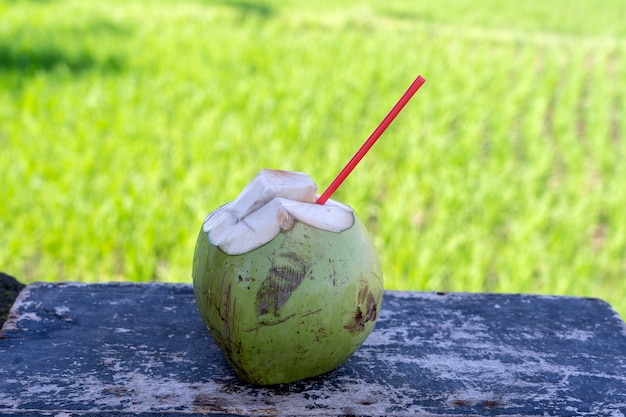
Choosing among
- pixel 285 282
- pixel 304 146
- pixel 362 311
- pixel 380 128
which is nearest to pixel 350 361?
pixel 362 311

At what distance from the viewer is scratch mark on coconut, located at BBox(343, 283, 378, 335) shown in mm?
1186

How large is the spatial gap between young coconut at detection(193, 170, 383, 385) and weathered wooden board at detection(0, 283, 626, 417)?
83 mm

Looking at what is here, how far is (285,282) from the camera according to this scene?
3.71ft

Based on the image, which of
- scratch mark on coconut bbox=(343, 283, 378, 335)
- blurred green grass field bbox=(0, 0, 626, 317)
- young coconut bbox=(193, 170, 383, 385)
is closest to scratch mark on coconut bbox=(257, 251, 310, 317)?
young coconut bbox=(193, 170, 383, 385)

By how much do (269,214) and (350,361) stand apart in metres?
0.35

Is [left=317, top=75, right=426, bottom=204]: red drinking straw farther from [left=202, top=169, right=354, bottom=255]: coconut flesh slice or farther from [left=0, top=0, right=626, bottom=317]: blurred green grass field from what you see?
[left=0, top=0, right=626, bottom=317]: blurred green grass field

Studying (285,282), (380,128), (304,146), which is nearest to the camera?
(285,282)

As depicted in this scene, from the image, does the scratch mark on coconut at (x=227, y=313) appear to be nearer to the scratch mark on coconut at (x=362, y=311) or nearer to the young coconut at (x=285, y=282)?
the young coconut at (x=285, y=282)

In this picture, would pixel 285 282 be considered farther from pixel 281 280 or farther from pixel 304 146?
pixel 304 146

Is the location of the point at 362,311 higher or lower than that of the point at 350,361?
higher

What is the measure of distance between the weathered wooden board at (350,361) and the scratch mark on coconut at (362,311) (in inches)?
4.9

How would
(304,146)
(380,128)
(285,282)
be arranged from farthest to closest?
(304,146), (380,128), (285,282)

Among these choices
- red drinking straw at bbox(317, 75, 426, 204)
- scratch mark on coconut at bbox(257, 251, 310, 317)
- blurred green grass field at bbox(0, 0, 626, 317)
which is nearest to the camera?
scratch mark on coconut at bbox(257, 251, 310, 317)

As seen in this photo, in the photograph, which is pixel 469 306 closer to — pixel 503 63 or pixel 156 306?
pixel 156 306
